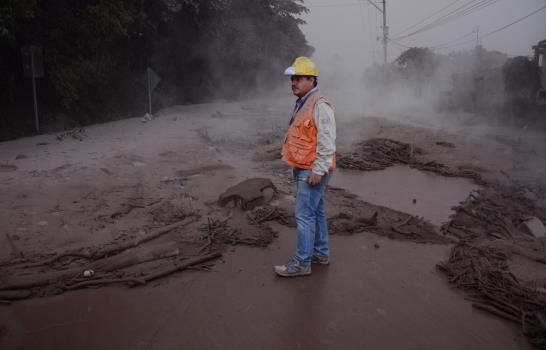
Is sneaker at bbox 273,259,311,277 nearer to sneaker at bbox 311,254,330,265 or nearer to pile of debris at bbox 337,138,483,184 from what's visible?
sneaker at bbox 311,254,330,265

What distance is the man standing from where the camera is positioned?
378 centimetres

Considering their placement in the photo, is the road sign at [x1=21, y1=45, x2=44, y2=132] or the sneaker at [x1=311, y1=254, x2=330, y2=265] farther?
the road sign at [x1=21, y1=45, x2=44, y2=132]

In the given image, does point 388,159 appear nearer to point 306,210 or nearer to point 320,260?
point 320,260

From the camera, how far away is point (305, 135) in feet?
12.6

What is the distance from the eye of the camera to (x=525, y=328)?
130 inches

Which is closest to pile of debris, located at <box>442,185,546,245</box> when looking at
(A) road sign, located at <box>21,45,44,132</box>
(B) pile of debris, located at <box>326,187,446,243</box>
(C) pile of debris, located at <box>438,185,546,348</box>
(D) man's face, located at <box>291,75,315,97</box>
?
(C) pile of debris, located at <box>438,185,546,348</box>

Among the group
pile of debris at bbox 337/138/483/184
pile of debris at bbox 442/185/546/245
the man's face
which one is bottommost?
pile of debris at bbox 442/185/546/245

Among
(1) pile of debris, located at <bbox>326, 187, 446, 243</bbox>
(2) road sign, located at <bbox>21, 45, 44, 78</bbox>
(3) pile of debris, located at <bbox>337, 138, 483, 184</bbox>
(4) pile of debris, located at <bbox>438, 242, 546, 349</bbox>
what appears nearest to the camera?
(4) pile of debris, located at <bbox>438, 242, 546, 349</bbox>

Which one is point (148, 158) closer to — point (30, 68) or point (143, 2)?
point (30, 68)

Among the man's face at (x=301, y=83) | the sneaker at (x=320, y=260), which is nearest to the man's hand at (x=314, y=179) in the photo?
the man's face at (x=301, y=83)

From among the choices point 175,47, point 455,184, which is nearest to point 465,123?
point 455,184

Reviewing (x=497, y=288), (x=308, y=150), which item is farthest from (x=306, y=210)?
(x=497, y=288)

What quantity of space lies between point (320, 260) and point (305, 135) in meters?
1.43

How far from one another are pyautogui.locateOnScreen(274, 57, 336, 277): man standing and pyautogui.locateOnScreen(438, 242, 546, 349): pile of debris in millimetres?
1568
